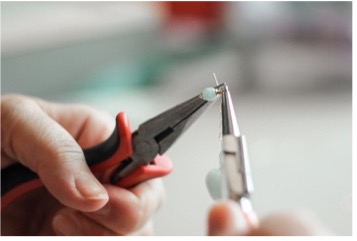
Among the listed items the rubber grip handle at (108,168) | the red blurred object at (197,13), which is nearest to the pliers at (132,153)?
the rubber grip handle at (108,168)

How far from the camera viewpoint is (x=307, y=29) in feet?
3.49

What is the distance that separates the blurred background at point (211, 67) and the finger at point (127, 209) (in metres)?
0.12

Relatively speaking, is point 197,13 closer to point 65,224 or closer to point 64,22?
point 64,22

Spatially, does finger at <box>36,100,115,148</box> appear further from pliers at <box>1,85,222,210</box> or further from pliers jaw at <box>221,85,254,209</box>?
pliers jaw at <box>221,85,254,209</box>

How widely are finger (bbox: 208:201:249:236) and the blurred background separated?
30cm

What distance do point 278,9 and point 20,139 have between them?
79 centimetres

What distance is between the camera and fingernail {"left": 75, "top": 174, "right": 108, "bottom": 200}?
35cm

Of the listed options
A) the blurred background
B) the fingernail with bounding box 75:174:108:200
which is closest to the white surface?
the blurred background

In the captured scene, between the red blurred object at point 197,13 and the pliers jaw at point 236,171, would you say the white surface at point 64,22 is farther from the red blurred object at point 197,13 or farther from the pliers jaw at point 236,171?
the pliers jaw at point 236,171

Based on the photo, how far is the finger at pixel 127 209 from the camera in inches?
15.0

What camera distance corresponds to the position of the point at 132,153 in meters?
0.35

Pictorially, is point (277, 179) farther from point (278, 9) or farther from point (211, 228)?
point (278, 9)

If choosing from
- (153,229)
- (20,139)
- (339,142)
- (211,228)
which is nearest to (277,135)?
(339,142)

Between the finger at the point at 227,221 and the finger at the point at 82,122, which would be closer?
the finger at the point at 227,221
